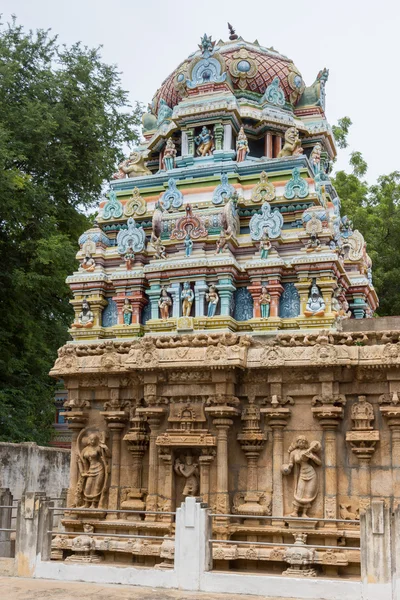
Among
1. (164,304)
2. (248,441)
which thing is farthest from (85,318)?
(248,441)

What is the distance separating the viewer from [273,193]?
1484 cm

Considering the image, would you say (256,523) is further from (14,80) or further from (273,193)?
(14,80)

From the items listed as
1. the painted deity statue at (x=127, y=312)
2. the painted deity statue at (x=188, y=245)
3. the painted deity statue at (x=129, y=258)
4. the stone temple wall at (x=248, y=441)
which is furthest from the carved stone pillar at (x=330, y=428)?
the painted deity statue at (x=129, y=258)

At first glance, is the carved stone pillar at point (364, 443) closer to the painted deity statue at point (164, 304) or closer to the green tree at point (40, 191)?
the painted deity statue at point (164, 304)

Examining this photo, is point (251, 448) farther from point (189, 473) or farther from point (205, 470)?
point (189, 473)

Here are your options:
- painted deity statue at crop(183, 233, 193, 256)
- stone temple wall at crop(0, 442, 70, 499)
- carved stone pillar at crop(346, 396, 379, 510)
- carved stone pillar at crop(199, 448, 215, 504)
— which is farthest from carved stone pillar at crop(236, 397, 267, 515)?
stone temple wall at crop(0, 442, 70, 499)

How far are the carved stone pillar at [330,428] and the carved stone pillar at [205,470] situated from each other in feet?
6.49

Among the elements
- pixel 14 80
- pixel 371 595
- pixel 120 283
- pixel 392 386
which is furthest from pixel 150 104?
pixel 371 595

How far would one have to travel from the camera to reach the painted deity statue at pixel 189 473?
41.4 feet

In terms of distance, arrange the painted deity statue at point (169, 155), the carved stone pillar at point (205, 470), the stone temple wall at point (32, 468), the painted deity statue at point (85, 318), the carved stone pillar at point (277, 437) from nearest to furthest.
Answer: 1. the carved stone pillar at point (277, 437)
2. the carved stone pillar at point (205, 470)
3. the painted deity statue at point (85, 318)
4. the painted deity statue at point (169, 155)
5. the stone temple wall at point (32, 468)

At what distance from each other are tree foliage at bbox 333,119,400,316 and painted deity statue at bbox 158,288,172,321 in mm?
12296

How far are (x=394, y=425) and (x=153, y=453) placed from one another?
4.28 m

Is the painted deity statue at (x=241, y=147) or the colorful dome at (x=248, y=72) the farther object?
the colorful dome at (x=248, y=72)

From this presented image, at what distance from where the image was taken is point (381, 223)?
26422 mm
